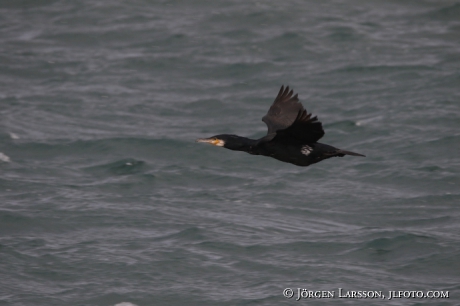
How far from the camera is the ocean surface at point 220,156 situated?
11.9 m

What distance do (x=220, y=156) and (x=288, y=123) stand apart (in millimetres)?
6463

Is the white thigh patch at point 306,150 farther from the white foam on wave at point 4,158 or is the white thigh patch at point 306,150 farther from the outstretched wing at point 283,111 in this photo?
the white foam on wave at point 4,158

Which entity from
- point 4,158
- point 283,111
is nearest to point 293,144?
point 283,111

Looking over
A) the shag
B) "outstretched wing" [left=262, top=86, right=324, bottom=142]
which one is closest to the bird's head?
the shag

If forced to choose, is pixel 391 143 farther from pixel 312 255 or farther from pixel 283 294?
pixel 283 294

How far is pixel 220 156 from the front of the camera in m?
16.7

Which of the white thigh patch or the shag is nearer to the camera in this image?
the shag

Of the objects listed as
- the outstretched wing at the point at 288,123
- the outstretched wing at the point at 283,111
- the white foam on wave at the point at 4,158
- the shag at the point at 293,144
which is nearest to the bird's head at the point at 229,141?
the shag at the point at 293,144

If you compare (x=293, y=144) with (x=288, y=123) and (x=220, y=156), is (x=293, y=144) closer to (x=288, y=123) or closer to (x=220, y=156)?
(x=288, y=123)

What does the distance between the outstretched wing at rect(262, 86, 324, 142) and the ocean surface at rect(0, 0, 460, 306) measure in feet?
8.11

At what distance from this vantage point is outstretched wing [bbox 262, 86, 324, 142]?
9.05 m

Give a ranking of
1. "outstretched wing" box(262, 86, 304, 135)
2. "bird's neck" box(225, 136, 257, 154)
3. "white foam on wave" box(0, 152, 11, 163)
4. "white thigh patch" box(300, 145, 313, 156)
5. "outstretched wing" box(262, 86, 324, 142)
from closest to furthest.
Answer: "outstretched wing" box(262, 86, 324, 142), "white thigh patch" box(300, 145, 313, 156), "bird's neck" box(225, 136, 257, 154), "outstretched wing" box(262, 86, 304, 135), "white foam on wave" box(0, 152, 11, 163)

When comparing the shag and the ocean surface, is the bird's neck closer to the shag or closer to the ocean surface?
the shag

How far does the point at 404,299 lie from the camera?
1117 centimetres
